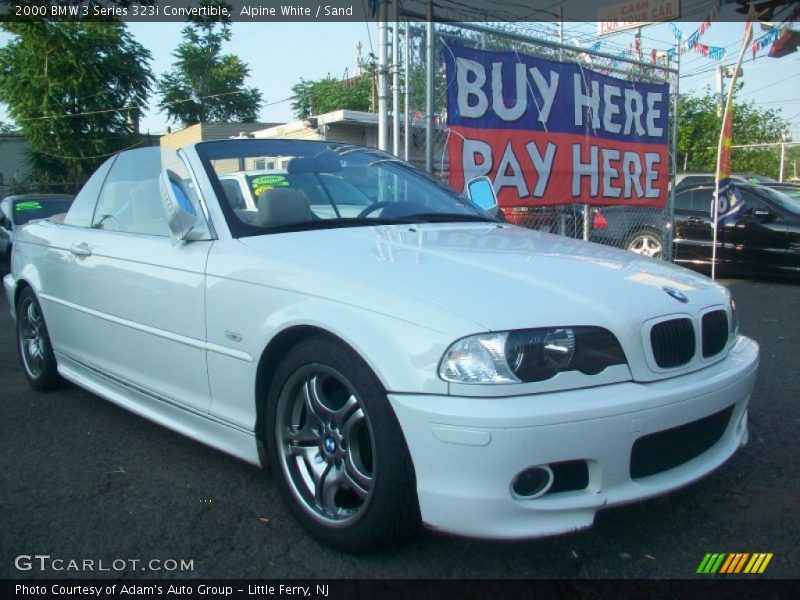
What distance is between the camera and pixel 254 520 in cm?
285

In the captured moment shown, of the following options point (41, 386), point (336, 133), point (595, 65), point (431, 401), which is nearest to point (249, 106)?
point (336, 133)

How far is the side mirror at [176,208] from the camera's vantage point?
10.3 ft

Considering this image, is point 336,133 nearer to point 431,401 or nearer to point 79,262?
point 79,262

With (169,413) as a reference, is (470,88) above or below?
above

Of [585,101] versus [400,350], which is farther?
[585,101]

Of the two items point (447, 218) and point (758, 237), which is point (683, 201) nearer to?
point (758, 237)

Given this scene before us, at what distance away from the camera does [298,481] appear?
107 inches

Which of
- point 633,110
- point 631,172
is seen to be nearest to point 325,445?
point 631,172

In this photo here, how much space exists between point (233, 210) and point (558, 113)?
534cm

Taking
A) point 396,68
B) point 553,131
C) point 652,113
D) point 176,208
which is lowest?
point 176,208

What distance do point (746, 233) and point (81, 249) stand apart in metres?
9.21

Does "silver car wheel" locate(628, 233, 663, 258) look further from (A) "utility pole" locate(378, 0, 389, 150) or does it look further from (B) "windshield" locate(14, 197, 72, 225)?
(B) "windshield" locate(14, 197, 72, 225)

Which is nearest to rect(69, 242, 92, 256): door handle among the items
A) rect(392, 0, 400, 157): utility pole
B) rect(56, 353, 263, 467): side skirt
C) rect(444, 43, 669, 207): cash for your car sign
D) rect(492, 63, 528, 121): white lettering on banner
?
rect(56, 353, 263, 467): side skirt

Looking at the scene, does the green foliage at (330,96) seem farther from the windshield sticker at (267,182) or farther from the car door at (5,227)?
the windshield sticker at (267,182)
